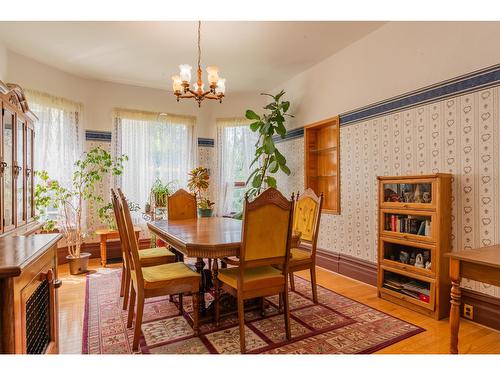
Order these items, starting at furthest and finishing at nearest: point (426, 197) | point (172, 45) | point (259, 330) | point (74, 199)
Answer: point (74, 199) → point (172, 45) → point (426, 197) → point (259, 330)

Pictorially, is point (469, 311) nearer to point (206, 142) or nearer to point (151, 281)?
point (151, 281)

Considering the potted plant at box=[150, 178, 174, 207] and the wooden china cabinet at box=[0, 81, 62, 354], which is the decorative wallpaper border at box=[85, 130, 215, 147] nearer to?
the potted plant at box=[150, 178, 174, 207]

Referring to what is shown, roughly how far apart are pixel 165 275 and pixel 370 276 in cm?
236

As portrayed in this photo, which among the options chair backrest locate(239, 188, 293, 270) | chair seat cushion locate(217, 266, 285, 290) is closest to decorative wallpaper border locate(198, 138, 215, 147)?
chair seat cushion locate(217, 266, 285, 290)

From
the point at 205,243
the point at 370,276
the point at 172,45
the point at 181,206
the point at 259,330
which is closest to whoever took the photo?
the point at 205,243

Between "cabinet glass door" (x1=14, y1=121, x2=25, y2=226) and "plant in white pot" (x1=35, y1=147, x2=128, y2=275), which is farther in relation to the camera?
"plant in white pot" (x1=35, y1=147, x2=128, y2=275)

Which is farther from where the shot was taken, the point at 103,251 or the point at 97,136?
the point at 97,136

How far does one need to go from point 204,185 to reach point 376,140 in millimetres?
2496

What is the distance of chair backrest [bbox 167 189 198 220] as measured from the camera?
3.86 meters

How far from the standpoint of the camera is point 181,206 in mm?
3943

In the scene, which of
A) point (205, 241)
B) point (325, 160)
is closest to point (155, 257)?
point (205, 241)

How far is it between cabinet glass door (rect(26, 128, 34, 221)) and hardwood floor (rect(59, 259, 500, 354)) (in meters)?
0.95
